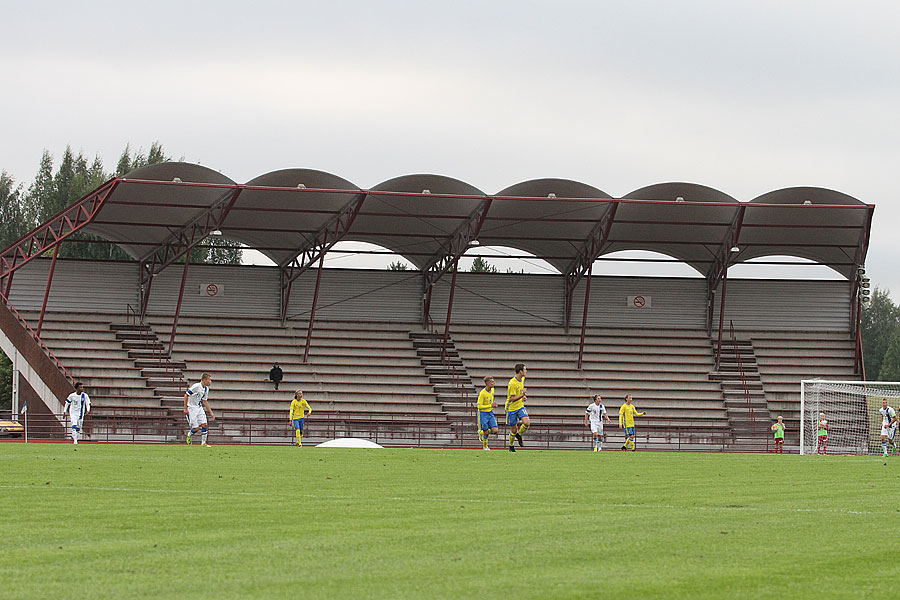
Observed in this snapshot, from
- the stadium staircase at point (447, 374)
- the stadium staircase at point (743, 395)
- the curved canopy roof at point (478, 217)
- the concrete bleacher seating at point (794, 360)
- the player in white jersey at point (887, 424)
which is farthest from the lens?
the concrete bleacher seating at point (794, 360)

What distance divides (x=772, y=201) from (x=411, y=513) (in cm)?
3565

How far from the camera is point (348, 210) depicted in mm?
43562

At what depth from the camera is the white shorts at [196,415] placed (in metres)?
30.4

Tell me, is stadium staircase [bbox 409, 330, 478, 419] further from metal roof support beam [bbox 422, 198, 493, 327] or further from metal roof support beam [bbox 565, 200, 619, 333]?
metal roof support beam [bbox 565, 200, 619, 333]

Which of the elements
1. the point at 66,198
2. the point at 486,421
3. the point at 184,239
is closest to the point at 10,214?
the point at 66,198

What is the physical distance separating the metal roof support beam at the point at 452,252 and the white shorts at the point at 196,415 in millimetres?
15521

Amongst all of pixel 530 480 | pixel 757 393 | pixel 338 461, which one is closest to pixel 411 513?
pixel 530 480

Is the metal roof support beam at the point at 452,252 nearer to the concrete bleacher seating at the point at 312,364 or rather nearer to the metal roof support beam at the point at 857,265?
the concrete bleacher seating at the point at 312,364

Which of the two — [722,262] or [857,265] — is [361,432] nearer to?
[722,262]

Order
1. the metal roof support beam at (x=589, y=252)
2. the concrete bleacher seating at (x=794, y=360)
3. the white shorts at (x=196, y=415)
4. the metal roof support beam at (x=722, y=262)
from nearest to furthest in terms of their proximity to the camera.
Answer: the white shorts at (x=196, y=415) → the metal roof support beam at (x=589, y=252) → the metal roof support beam at (x=722, y=262) → the concrete bleacher seating at (x=794, y=360)

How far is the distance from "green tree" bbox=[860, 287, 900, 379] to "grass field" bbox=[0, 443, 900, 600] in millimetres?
98548

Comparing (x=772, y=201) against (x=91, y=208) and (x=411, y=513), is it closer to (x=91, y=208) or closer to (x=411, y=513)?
(x=91, y=208)

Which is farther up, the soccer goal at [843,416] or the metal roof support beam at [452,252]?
the metal roof support beam at [452,252]

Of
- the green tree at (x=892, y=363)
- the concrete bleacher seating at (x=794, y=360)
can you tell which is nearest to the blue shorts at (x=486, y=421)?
the concrete bleacher seating at (x=794, y=360)
